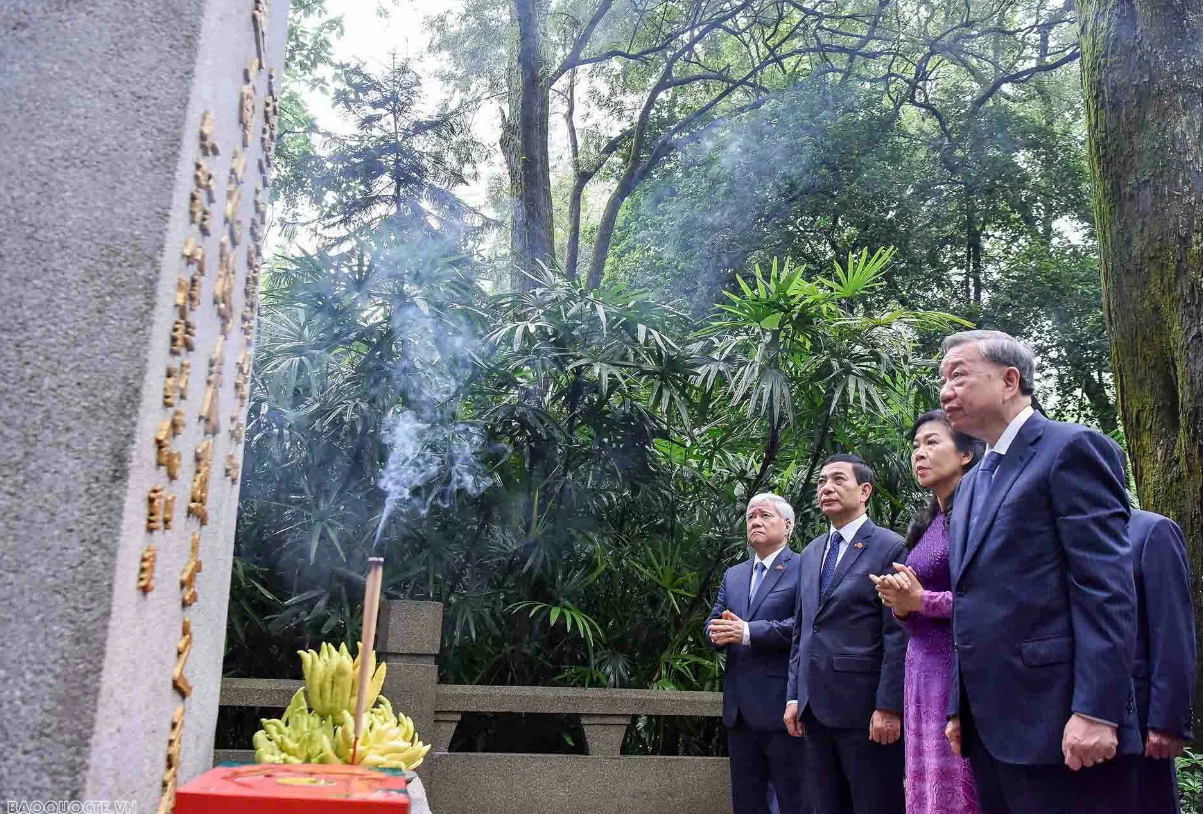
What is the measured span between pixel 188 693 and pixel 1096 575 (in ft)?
6.65

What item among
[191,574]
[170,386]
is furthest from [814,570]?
[170,386]

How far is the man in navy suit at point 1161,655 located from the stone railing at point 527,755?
2.84 meters

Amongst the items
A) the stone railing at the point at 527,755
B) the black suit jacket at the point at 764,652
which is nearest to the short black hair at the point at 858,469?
the black suit jacket at the point at 764,652

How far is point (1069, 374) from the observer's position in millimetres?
10703

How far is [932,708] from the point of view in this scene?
2885 millimetres

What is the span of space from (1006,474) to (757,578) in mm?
2071

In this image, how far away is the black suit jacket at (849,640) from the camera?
338cm

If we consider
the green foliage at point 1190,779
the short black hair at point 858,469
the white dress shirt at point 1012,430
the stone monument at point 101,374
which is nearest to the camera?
the stone monument at point 101,374

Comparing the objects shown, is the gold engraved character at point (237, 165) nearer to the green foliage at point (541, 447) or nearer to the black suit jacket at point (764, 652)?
the green foliage at point (541, 447)

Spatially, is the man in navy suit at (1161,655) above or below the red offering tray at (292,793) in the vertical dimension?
above

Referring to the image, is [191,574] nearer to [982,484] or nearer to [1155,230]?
[982,484]

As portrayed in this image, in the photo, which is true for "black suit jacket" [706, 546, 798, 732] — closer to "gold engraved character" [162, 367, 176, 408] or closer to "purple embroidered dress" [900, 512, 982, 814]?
"purple embroidered dress" [900, 512, 982, 814]

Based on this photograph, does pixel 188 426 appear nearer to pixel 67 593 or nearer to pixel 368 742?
pixel 67 593

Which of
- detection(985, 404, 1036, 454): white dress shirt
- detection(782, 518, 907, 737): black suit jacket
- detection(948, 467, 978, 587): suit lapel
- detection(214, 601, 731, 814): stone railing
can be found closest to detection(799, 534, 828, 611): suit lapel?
detection(782, 518, 907, 737): black suit jacket
